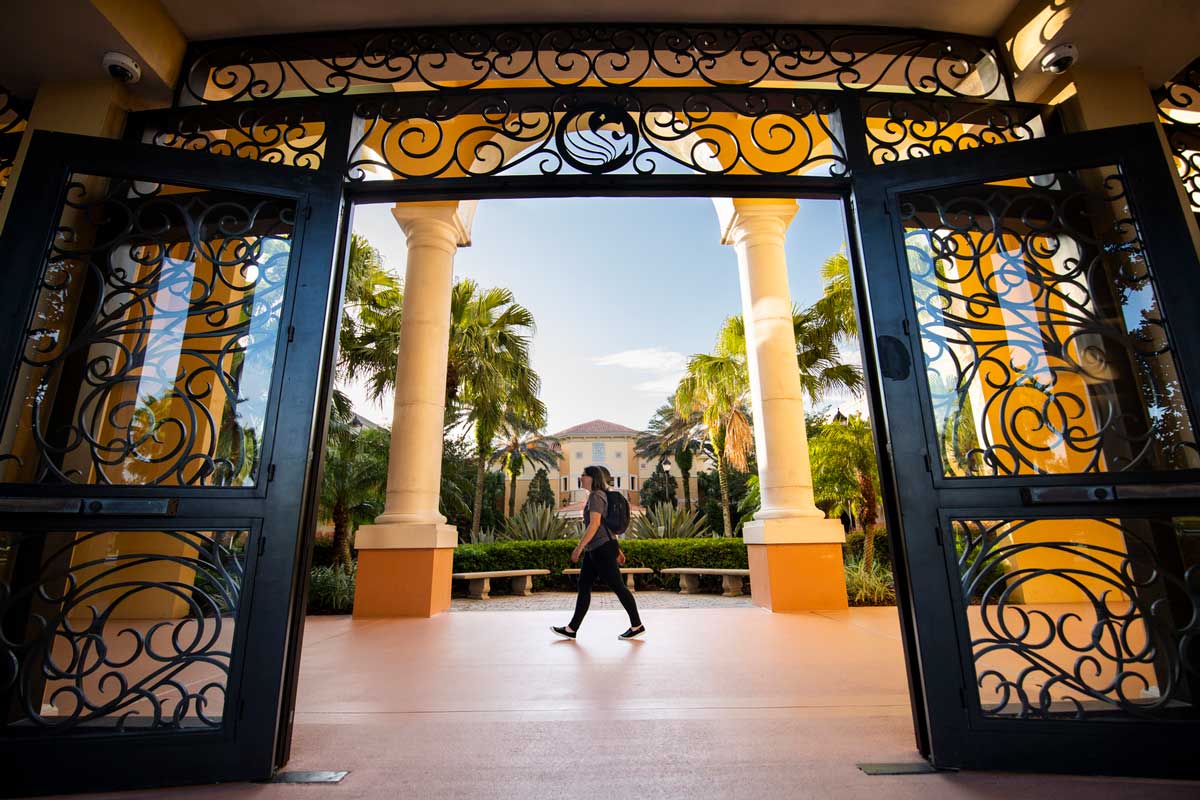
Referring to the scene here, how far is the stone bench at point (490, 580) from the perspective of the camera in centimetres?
1100

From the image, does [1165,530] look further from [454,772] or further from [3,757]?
[3,757]

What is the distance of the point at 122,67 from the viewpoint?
9.91 ft

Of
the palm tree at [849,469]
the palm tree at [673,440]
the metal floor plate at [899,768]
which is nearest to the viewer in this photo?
the metal floor plate at [899,768]

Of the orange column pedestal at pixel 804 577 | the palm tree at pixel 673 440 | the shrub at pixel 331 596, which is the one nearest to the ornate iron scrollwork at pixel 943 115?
the orange column pedestal at pixel 804 577

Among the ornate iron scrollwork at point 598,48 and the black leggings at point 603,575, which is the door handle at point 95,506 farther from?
the black leggings at point 603,575

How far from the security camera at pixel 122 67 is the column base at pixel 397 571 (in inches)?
191

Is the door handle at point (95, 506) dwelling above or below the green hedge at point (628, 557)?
above

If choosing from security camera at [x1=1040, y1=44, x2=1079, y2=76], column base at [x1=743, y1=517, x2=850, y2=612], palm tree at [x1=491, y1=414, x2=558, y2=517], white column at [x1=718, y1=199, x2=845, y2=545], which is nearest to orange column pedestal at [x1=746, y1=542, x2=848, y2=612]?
column base at [x1=743, y1=517, x2=850, y2=612]

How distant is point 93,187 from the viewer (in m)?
2.95

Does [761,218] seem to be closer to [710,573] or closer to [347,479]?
[710,573]

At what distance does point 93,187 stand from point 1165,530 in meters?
5.54

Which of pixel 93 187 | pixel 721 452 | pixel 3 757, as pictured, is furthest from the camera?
pixel 721 452

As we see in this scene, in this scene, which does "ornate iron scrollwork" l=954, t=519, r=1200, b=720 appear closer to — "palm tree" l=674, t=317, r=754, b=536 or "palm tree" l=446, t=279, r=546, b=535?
"palm tree" l=674, t=317, r=754, b=536

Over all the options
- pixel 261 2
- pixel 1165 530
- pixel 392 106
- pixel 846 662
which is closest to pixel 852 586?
pixel 846 662
